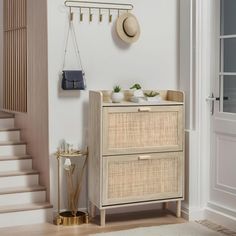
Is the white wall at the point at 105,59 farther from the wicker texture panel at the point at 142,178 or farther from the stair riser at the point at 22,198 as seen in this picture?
the wicker texture panel at the point at 142,178

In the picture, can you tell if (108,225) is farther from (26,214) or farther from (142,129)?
(142,129)

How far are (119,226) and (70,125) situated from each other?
3.32ft

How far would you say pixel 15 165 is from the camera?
5156 mm

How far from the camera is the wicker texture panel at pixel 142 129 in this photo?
4535 millimetres

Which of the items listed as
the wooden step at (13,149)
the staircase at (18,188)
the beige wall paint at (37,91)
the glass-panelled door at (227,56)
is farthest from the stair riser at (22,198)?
the glass-panelled door at (227,56)

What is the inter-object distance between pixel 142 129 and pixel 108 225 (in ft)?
2.98

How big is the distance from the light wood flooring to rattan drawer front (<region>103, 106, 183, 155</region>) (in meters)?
0.66

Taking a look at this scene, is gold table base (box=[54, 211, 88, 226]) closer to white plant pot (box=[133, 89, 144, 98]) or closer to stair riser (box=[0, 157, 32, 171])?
stair riser (box=[0, 157, 32, 171])

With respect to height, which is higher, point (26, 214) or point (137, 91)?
point (137, 91)

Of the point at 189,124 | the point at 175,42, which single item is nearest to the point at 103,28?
the point at 175,42

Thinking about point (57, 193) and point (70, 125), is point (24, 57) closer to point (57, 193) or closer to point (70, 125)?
point (70, 125)

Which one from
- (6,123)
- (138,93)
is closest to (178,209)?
(138,93)

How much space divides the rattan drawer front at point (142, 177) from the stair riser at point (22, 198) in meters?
0.67

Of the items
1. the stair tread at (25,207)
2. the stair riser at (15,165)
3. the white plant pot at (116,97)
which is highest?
the white plant pot at (116,97)
